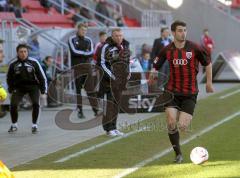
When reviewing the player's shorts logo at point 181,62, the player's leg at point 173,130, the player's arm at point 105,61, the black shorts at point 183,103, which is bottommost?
the player's leg at point 173,130

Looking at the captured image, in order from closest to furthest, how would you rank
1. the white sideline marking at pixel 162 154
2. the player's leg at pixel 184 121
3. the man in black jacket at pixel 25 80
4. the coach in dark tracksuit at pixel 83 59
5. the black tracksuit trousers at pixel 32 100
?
1. the white sideline marking at pixel 162 154
2. the player's leg at pixel 184 121
3. the man in black jacket at pixel 25 80
4. the black tracksuit trousers at pixel 32 100
5. the coach in dark tracksuit at pixel 83 59

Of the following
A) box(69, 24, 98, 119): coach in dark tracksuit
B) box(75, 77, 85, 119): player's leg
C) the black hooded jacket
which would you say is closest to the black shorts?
the black hooded jacket

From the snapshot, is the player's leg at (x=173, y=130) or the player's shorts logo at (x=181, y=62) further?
the player's shorts logo at (x=181, y=62)

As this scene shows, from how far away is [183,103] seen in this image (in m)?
9.92

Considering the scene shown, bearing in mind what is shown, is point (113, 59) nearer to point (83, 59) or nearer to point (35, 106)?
point (35, 106)

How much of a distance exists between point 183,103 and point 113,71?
3136mm

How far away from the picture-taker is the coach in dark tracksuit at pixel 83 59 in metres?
16.1

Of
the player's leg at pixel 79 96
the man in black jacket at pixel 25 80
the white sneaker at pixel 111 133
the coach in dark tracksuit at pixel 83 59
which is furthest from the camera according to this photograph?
the coach in dark tracksuit at pixel 83 59

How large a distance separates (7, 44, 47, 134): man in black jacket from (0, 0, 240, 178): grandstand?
498mm

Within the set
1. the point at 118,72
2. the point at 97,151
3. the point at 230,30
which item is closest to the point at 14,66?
the point at 118,72

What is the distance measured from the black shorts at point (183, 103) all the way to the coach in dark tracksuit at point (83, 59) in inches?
241

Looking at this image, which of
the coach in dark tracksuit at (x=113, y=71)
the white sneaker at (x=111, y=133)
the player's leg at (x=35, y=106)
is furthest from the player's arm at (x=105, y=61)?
the player's leg at (x=35, y=106)

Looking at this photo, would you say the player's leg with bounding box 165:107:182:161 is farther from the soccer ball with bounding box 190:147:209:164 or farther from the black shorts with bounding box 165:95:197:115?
the soccer ball with bounding box 190:147:209:164

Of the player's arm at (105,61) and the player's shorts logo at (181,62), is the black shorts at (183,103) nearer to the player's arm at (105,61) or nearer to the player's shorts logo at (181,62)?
the player's shorts logo at (181,62)
